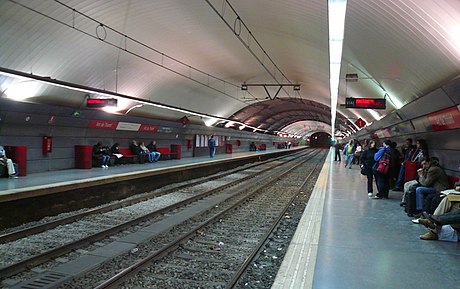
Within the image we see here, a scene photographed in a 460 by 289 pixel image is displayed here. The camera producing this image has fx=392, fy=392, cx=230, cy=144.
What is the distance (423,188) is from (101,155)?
12071mm

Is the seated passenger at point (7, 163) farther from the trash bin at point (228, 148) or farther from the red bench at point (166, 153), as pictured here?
the trash bin at point (228, 148)

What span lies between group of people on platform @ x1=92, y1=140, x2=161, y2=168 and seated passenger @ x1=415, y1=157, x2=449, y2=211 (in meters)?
11.8

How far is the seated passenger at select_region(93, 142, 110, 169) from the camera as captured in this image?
50.5 ft

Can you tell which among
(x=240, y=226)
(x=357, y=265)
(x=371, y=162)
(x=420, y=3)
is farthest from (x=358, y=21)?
(x=357, y=265)

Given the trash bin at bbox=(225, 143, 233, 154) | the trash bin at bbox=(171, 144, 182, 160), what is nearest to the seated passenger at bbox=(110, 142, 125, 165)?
the trash bin at bbox=(171, 144, 182, 160)

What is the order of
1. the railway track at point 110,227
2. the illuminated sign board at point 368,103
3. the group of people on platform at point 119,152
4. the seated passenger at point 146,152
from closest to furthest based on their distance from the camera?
the railway track at point 110,227
the illuminated sign board at point 368,103
the group of people on platform at point 119,152
the seated passenger at point 146,152

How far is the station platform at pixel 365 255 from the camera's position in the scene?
3.96 meters

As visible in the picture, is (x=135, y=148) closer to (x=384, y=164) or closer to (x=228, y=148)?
(x=384, y=164)

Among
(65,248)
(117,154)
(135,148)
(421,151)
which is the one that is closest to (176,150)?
(135,148)

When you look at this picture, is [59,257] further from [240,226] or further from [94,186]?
[94,186]

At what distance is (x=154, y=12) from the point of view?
39.1 ft

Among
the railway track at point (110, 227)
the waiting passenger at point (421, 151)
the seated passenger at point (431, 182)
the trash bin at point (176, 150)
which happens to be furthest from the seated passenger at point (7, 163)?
the trash bin at point (176, 150)

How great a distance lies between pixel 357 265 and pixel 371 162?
6092 mm

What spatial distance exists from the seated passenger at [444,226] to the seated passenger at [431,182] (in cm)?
123
